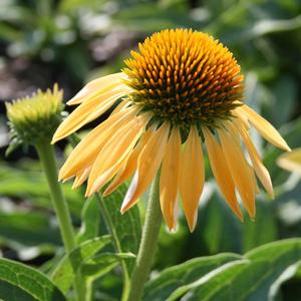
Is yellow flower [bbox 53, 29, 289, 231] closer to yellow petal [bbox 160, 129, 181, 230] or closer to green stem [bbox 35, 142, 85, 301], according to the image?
yellow petal [bbox 160, 129, 181, 230]

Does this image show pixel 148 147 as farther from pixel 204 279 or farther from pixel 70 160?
pixel 204 279


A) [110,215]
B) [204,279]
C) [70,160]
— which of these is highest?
[70,160]

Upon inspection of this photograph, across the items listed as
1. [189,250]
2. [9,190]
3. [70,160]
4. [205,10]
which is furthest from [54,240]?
[205,10]

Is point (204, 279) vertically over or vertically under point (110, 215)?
under

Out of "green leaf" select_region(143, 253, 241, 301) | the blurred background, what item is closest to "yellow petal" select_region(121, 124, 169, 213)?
"green leaf" select_region(143, 253, 241, 301)

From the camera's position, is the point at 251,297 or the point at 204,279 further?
the point at 251,297

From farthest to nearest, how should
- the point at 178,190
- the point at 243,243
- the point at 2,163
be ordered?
the point at 2,163, the point at 243,243, the point at 178,190

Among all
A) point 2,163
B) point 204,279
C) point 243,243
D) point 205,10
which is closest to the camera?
point 204,279
